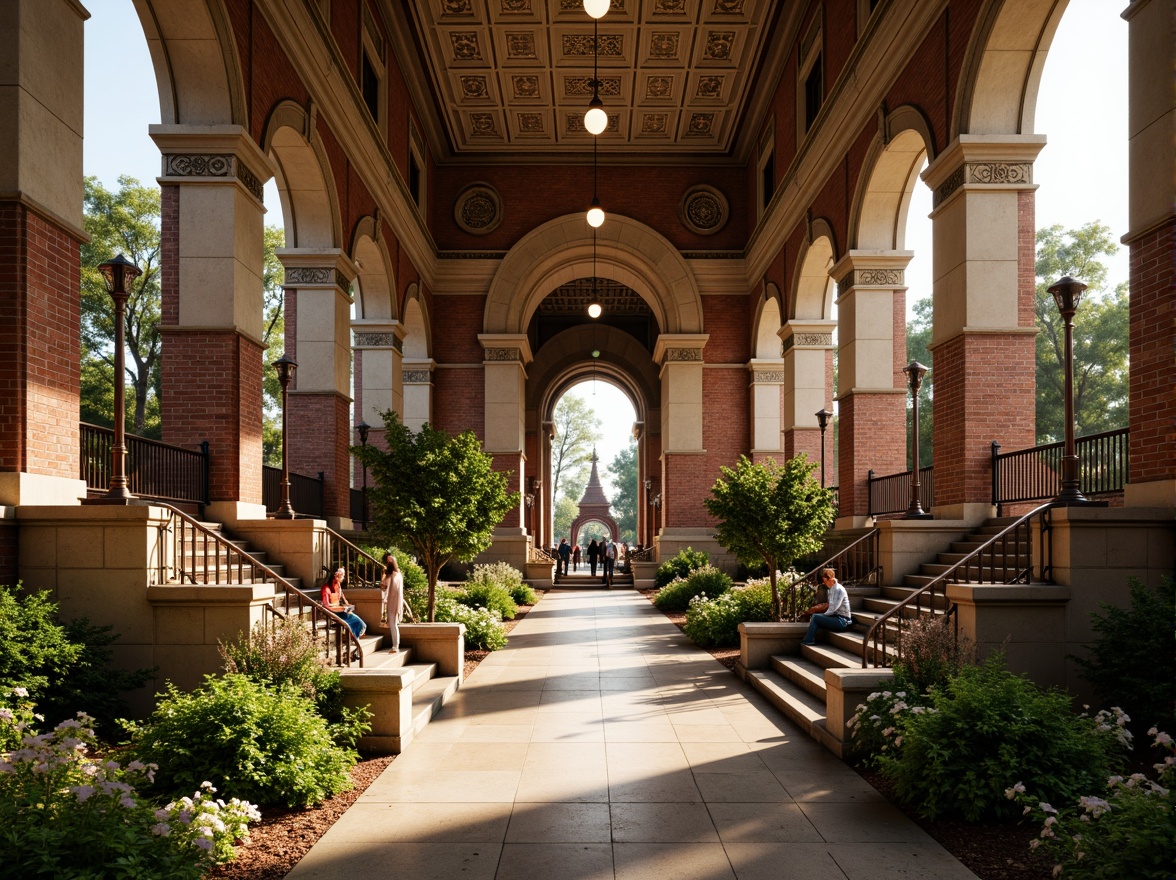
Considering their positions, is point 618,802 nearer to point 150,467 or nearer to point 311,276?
point 150,467

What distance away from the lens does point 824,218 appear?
1856cm

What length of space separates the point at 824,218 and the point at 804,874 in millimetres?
15812

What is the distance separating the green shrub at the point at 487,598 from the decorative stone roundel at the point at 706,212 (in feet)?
45.1

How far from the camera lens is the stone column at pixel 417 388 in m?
25.4

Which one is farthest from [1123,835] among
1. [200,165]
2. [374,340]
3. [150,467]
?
[374,340]

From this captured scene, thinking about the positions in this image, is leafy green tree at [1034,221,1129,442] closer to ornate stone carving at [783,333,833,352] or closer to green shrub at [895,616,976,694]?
ornate stone carving at [783,333,833,352]

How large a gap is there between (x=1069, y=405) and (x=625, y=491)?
3834 inches

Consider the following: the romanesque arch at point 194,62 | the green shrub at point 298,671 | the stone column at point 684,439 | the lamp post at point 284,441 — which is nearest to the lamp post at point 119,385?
the green shrub at point 298,671

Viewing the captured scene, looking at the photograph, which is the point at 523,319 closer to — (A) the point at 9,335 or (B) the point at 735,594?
(B) the point at 735,594

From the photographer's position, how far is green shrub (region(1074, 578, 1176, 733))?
6637 mm

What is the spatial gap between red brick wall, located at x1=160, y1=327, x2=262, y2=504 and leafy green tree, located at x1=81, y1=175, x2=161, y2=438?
22.6 metres

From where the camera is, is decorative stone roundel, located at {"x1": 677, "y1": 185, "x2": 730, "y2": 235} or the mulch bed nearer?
the mulch bed

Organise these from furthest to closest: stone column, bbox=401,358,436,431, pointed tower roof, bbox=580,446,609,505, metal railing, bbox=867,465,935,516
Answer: pointed tower roof, bbox=580,446,609,505, stone column, bbox=401,358,436,431, metal railing, bbox=867,465,935,516

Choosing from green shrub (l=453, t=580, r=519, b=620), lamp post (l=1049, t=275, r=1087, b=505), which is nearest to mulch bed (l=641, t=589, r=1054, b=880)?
lamp post (l=1049, t=275, r=1087, b=505)
